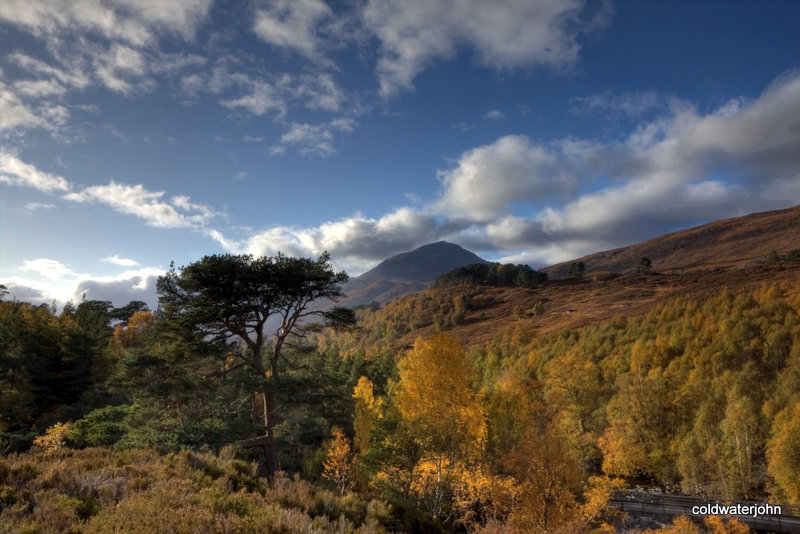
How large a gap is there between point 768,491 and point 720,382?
9.66 metres

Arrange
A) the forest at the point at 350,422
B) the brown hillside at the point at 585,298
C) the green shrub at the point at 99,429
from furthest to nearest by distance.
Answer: the brown hillside at the point at 585,298, the green shrub at the point at 99,429, the forest at the point at 350,422

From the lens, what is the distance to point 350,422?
39156 millimetres

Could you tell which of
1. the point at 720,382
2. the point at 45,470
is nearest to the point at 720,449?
the point at 720,382

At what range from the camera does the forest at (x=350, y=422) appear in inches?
346

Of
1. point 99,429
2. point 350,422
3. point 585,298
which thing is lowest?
point 350,422

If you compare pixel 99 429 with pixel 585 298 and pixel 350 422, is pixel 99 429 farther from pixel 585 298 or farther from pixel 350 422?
pixel 585 298

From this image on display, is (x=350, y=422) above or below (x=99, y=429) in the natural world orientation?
below

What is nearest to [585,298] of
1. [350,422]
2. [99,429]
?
[350,422]

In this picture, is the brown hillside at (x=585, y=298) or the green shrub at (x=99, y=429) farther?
the brown hillside at (x=585, y=298)

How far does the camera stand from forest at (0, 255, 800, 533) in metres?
8.79

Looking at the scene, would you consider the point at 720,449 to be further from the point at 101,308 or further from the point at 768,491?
the point at 101,308

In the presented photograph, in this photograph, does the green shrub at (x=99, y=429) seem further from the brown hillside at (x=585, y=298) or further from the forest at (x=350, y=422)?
the brown hillside at (x=585, y=298)

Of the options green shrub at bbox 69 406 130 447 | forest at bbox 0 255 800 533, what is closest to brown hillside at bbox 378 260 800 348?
forest at bbox 0 255 800 533

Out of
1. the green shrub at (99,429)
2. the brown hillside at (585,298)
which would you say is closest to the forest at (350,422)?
the green shrub at (99,429)
